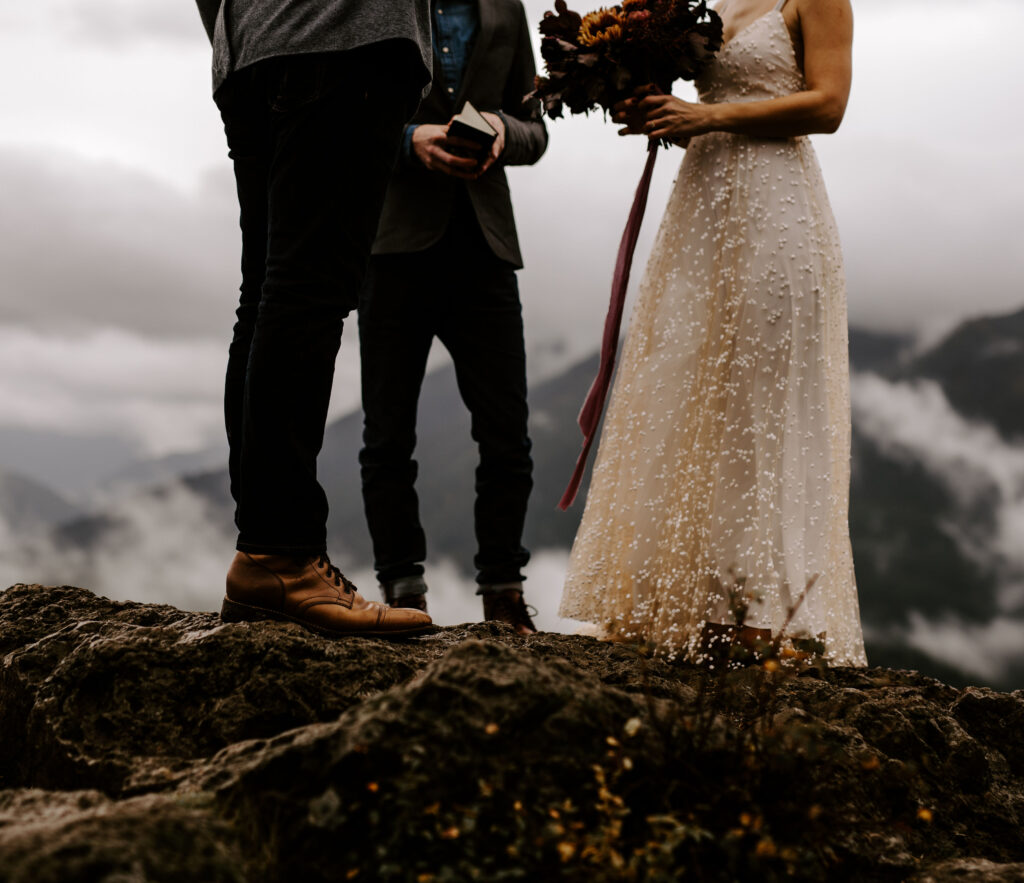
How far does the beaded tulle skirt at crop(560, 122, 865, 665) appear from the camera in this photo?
3559mm

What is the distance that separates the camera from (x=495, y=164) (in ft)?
13.1

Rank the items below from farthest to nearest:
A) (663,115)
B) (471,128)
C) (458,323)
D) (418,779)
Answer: (458,323) < (663,115) < (471,128) < (418,779)

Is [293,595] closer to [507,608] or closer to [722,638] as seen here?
[507,608]

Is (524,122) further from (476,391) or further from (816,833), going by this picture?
(816,833)

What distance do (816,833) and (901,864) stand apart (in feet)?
1.15

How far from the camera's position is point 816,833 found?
5.24ft

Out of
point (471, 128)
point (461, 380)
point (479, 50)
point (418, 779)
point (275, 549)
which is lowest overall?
point (418, 779)

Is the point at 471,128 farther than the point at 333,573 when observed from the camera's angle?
Yes

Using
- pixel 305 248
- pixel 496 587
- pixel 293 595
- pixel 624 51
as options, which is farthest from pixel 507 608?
pixel 624 51

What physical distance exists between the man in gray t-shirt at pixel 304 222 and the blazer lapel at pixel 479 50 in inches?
63.0

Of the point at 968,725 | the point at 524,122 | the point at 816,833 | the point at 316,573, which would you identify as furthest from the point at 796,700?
the point at 524,122

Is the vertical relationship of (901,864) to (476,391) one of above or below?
below

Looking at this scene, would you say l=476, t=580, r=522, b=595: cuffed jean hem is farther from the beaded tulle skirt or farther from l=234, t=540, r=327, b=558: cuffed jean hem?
l=234, t=540, r=327, b=558: cuffed jean hem

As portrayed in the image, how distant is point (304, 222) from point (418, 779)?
1.49 meters
